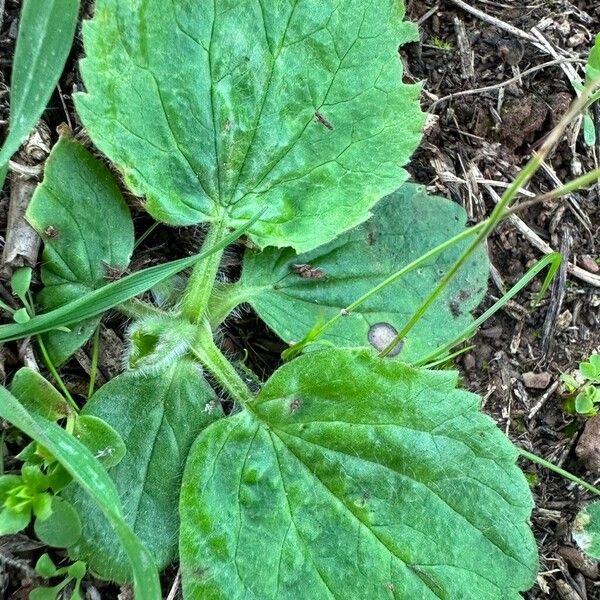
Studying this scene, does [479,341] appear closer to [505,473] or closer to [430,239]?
[430,239]

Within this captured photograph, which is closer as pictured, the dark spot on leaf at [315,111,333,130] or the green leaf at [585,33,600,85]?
the dark spot on leaf at [315,111,333,130]

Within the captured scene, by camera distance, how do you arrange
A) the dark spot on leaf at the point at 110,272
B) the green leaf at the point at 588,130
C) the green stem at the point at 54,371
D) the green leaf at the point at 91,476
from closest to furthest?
the green leaf at the point at 91,476, the green stem at the point at 54,371, the dark spot on leaf at the point at 110,272, the green leaf at the point at 588,130

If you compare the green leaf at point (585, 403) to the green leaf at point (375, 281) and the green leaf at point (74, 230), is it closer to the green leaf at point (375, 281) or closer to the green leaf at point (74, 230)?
the green leaf at point (375, 281)

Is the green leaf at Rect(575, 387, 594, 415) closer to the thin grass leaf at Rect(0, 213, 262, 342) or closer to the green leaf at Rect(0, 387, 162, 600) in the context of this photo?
the thin grass leaf at Rect(0, 213, 262, 342)

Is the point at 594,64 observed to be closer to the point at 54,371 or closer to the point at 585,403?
the point at 585,403

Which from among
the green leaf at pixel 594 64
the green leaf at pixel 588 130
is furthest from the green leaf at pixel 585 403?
the green leaf at pixel 594 64

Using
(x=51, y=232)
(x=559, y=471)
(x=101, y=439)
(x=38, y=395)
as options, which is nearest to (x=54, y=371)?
(x=38, y=395)

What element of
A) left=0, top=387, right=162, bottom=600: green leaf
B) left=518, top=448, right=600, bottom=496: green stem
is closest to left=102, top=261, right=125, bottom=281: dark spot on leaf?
left=0, top=387, right=162, bottom=600: green leaf

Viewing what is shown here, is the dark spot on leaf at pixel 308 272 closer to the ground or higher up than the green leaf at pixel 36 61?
closer to the ground
